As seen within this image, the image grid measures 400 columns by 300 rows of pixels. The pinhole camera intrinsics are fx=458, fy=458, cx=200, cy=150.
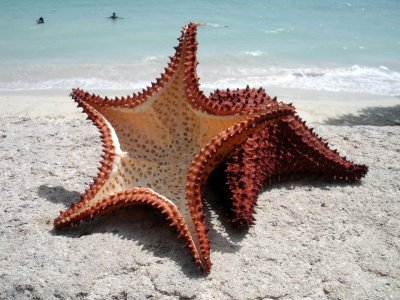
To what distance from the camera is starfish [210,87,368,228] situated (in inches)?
106

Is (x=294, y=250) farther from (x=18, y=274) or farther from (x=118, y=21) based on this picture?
(x=118, y=21)

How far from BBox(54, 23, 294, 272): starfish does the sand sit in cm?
18

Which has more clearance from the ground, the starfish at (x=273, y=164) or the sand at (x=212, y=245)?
the starfish at (x=273, y=164)

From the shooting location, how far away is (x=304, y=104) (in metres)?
7.32

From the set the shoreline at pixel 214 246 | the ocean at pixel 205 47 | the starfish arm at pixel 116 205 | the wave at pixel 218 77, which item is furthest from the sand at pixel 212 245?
the ocean at pixel 205 47

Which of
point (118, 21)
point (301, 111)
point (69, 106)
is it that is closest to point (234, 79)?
point (301, 111)

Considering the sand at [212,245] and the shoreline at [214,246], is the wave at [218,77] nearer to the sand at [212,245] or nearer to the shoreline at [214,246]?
the sand at [212,245]

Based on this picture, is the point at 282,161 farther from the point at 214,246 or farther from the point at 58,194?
the point at 58,194

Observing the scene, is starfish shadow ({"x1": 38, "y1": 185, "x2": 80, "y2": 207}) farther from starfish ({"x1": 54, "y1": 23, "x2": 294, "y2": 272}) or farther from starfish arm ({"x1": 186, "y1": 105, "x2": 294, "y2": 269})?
starfish arm ({"x1": 186, "y1": 105, "x2": 294, "y2": 269})

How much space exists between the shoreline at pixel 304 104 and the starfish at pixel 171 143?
3485 mm

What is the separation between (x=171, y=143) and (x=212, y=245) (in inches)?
27.2

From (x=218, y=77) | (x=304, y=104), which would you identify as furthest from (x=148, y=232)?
(x=218, y=77)

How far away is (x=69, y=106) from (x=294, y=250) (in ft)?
16.3

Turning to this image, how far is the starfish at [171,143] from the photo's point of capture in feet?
7.75
